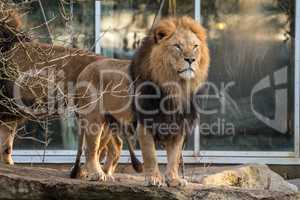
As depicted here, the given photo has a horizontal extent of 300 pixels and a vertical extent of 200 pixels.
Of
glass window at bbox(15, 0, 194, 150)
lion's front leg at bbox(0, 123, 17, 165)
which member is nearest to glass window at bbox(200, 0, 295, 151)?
glass window at bbox(15, 0, 194, 150)

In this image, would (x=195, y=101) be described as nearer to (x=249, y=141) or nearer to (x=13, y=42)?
(x=13, y=42)

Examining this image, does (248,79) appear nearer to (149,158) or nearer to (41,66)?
(41,66)

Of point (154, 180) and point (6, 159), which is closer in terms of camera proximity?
point (154, 180)

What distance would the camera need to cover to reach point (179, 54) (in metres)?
6.10

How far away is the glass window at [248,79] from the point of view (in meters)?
9.85

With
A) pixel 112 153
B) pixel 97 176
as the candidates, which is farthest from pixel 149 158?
pixel 112 153

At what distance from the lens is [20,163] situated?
9750 millimetres

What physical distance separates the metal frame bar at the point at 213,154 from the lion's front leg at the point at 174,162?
10.9ft

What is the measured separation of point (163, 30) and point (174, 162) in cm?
104

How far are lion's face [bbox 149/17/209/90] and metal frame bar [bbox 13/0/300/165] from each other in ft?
11.5

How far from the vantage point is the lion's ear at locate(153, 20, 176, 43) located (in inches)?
245

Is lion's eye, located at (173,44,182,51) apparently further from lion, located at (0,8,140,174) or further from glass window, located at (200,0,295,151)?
glass window, located at (200,0,295,151)

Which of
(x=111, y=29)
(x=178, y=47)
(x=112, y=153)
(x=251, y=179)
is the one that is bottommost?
(x=251, y=179)

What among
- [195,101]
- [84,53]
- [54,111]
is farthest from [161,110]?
[84,53]
